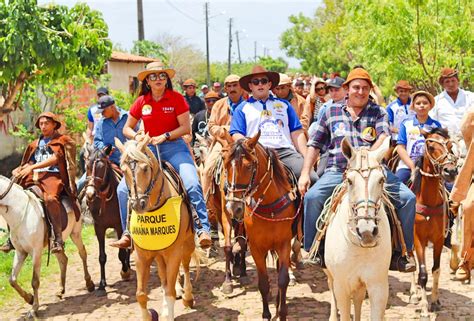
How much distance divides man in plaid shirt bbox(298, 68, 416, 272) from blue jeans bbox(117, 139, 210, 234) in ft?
5.02

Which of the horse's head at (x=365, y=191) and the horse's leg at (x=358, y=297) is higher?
the horse's head at (x=365, y=191)

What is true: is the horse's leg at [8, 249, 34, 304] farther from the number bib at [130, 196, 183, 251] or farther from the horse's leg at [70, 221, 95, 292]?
the number bib at [130, 196, 183, 251]

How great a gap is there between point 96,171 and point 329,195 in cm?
402

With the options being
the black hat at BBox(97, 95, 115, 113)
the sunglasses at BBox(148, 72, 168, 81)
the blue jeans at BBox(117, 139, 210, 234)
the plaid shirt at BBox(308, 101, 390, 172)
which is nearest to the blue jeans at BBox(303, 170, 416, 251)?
the plaid shirt at BBox(308, 101, 390, 172)

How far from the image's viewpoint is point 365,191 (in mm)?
5828

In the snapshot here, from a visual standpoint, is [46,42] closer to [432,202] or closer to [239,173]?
[239,173]

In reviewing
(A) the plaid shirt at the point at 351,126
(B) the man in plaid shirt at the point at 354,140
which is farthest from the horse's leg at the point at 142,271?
(A) the plaid shirt at the point at 351,126

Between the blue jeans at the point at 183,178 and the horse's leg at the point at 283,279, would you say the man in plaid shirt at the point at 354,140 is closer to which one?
the horse's leg at the point at 283,279

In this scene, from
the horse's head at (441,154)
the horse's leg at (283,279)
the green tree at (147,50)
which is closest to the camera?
the horse's leg at (283,279)

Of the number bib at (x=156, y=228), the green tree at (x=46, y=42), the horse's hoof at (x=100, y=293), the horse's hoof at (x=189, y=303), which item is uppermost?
the green tree at (x=46, y=42)

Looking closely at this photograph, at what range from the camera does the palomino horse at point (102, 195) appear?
392 inches

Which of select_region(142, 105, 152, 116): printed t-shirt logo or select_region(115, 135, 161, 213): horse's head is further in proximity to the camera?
select_region(142, 105, 152, 116): printed t-shirt logo

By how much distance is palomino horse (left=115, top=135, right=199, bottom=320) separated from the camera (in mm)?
7383

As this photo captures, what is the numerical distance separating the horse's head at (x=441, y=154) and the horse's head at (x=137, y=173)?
11.6 feet
